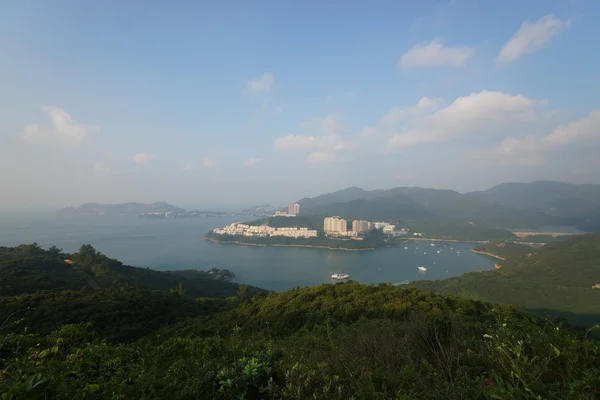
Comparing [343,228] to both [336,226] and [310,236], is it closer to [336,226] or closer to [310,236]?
[336,226]

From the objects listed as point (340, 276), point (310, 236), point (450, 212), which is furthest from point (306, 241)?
point (450, 212)

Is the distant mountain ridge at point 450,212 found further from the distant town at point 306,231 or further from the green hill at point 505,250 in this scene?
the green hill at point 505,250

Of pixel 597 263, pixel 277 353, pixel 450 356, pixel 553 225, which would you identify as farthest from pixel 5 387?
pixel 553 225

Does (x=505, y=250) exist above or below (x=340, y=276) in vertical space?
above

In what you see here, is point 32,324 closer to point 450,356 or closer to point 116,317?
point 116,317

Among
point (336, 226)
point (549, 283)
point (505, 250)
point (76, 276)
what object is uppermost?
point (76, 276)

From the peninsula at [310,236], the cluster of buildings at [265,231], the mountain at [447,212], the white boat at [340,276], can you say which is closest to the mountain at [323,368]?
the white boat at [340,276]

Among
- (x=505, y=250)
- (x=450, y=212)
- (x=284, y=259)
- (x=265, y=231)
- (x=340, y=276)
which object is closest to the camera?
(x=340, y=276)

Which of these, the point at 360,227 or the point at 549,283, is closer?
the point at 549,283
